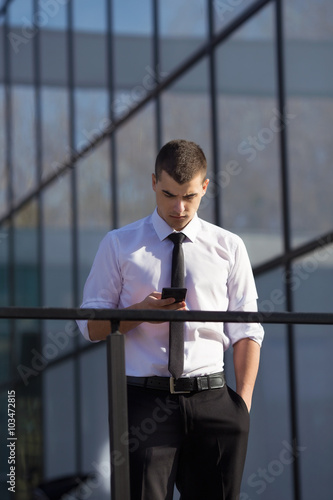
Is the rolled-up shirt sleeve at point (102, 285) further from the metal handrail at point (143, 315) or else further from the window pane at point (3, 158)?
the window pane at point (3, 158)

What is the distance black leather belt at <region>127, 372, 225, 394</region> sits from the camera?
10.6 ft

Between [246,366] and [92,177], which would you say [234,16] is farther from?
[246,366]

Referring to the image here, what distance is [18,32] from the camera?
15.5 meters

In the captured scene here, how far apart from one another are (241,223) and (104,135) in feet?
15.0

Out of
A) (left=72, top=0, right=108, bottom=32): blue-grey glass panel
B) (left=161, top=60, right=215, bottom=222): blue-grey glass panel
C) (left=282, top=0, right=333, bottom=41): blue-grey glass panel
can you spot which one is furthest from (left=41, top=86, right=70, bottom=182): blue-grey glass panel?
(left=282, top=0, right=333, bottom=41): blue-grey glass panel

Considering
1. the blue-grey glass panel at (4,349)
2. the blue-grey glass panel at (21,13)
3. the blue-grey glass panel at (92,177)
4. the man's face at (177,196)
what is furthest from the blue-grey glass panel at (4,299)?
the man's face at (177,196)

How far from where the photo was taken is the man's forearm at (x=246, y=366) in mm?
3396

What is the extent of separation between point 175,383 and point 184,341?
0.54 feet

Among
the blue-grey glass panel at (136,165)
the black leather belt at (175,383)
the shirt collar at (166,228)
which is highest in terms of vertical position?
the blue-grey glass panel at (136,165)

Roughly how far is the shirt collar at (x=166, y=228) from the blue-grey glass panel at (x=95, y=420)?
25.7 ft

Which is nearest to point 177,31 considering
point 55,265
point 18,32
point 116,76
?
point 116,76

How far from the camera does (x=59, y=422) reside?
42.9ft

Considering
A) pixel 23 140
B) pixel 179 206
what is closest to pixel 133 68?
pixel 23 140

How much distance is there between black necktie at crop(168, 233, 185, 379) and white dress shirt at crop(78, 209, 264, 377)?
39mm
